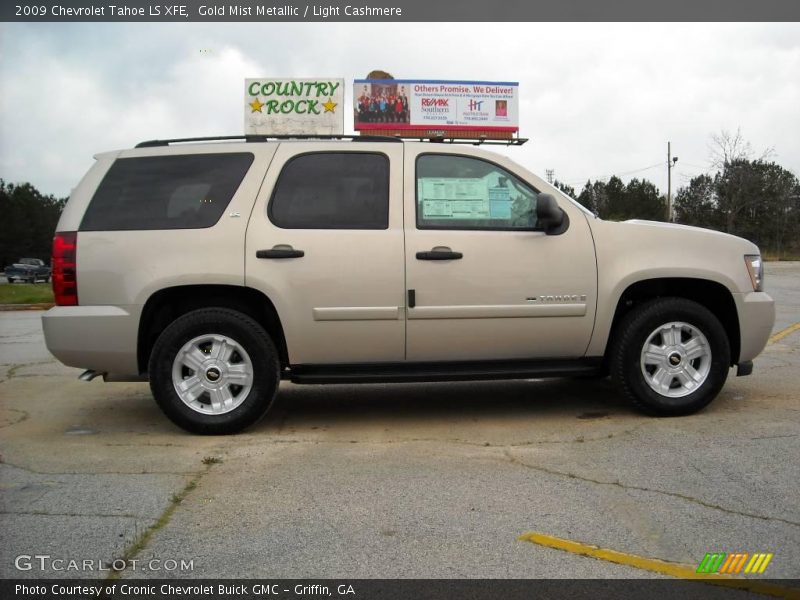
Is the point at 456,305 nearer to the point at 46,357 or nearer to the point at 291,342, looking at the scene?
the point at 291,342

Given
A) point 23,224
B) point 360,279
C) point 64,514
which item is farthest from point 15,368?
point 23,224

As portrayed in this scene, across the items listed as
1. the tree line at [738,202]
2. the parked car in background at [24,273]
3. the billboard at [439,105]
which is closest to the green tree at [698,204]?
the tree line at [738,202]

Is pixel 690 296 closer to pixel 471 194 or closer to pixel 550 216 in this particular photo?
pixel 550 216

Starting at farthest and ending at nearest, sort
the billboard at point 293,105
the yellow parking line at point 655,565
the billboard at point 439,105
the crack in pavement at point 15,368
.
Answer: the billboard at point 439,105
the billboard at point 293,105
the crack in pavement at point 15,368
the yellow parking line at point 655,565

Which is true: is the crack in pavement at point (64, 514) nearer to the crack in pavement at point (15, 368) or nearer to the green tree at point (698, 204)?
the crack in pavement at point (15, 368)

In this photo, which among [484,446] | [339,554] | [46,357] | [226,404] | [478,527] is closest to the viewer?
[339,554]

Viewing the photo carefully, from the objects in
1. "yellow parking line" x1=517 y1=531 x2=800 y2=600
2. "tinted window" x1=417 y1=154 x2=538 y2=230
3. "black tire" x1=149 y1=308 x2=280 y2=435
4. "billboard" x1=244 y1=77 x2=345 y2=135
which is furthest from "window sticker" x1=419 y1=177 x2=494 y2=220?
"billboard" x1=244 y1=77 x2=345 y2=135

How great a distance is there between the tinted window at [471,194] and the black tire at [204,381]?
1410 millimetres

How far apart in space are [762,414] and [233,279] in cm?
381

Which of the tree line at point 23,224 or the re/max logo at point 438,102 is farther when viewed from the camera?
the tree line at point 23,224

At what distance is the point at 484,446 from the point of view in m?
4.61

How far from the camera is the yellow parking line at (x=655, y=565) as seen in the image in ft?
8.91

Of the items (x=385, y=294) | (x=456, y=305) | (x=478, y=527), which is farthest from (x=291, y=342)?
(x=478, y=527)

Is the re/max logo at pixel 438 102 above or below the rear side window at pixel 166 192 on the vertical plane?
above
